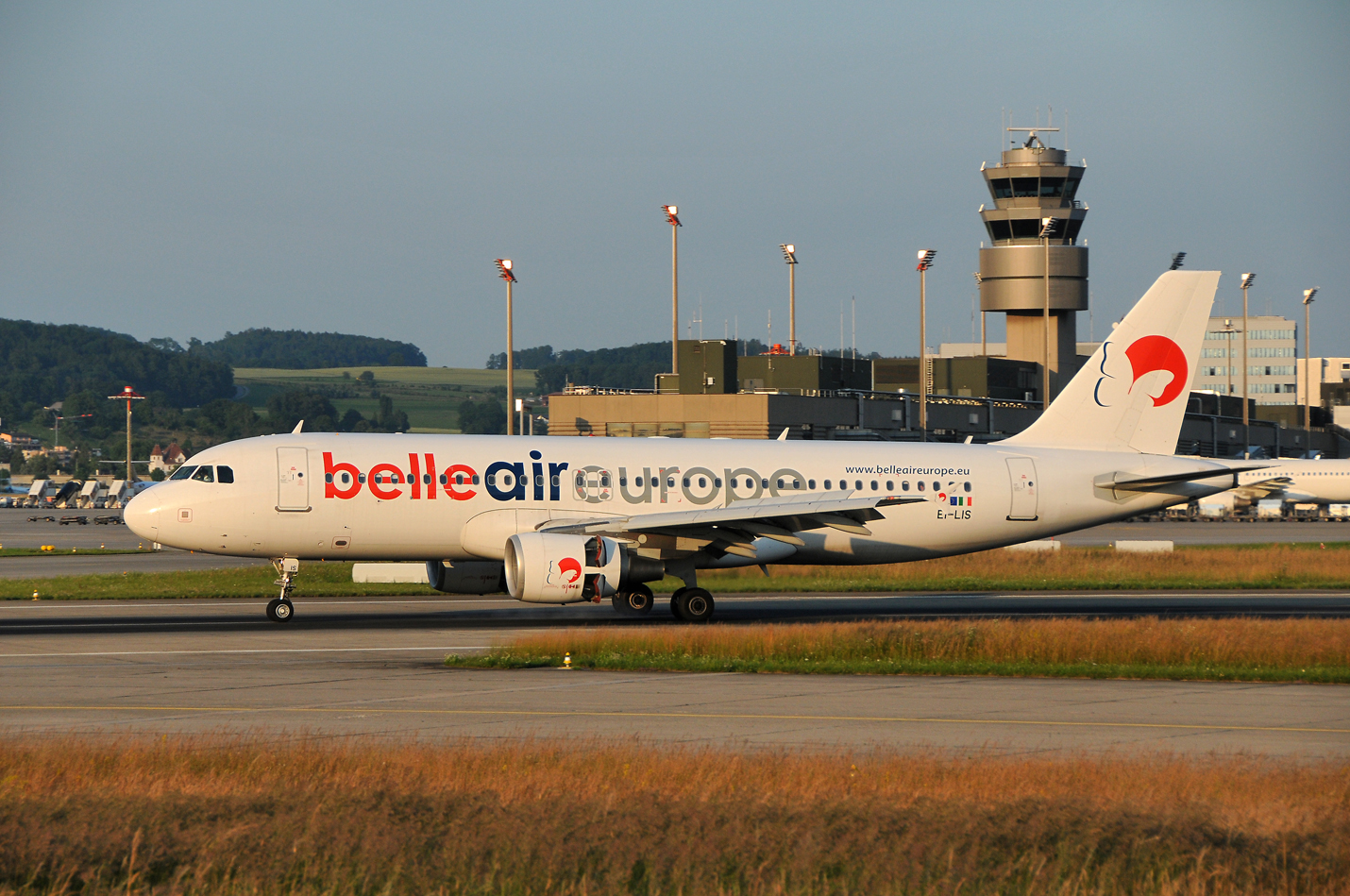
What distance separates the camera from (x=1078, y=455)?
38.0 m

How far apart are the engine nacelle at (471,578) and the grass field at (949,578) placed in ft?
25.4

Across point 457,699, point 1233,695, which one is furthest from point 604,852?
point 1233,695

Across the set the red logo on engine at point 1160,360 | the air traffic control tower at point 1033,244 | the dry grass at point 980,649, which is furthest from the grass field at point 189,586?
the air traffic control tower at point 1033,244

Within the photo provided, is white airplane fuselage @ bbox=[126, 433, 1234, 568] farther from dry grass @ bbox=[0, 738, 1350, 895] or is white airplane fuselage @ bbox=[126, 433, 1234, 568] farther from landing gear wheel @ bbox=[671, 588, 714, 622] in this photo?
dry grass @ bbox=[0, 738, 1350, 895]

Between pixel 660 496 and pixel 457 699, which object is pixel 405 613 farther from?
pixel 457 699

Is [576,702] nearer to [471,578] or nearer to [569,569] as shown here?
[569,569]

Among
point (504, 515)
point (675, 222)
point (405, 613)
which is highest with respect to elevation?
point (675, 222)

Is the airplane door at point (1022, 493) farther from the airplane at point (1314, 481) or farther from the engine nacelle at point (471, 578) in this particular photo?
the airplane at point (1314, 481)

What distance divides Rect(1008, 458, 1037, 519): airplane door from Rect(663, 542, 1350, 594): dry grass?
21.8ft

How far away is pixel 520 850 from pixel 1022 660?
16528 mm

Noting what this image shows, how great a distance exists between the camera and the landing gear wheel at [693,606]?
32.5 m

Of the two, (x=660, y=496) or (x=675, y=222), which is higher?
(x=675, y=222)

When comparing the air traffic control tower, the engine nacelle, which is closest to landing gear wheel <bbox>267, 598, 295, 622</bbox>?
the engine nacelle

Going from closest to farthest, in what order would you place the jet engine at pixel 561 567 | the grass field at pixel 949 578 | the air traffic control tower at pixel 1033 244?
the jet engine at pixel 561 567
the grass field at pixel 949 578
the air traffic control tower at pixel 1033 244
